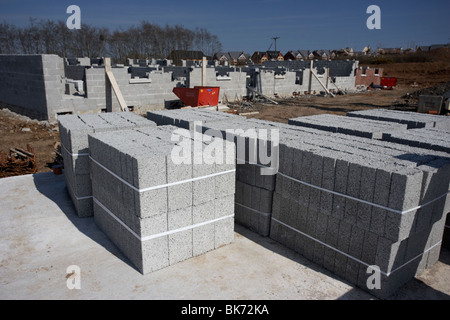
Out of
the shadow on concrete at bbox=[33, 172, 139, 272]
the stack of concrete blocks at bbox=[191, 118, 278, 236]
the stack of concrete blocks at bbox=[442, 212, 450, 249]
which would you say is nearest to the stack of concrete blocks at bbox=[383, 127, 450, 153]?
the stack of concrete blocks at bbox=[442, 212, 450, 249]

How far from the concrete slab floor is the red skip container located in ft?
41.0

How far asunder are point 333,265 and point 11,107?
63.7 feet

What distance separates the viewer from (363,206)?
15.5ft

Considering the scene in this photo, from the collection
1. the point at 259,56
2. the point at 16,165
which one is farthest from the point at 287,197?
the point at 259,56

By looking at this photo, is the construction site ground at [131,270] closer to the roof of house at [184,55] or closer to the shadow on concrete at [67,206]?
the shadow on concrete at [67,206]

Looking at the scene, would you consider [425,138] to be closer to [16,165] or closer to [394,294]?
[394,294]

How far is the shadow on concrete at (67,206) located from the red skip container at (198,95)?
10.1 metres

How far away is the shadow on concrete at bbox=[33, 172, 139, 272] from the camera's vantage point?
19.6 ft

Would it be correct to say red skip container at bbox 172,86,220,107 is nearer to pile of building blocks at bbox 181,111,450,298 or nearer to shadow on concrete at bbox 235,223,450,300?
pile of building blocks at bbox 181,111,450,298

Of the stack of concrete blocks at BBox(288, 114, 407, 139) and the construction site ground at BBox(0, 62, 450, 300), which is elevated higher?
the stack of concrete blocks at BBox(288, 114, 407, 139)
